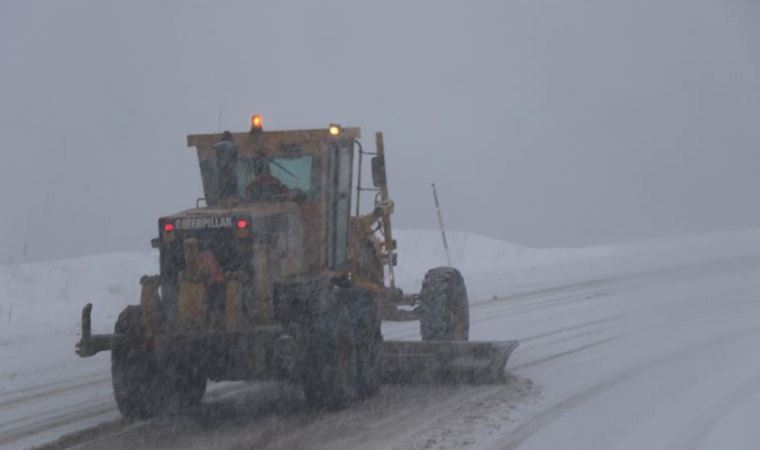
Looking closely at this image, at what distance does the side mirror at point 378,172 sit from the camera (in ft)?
41.1

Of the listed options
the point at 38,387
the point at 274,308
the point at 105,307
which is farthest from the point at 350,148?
the point at 105,307

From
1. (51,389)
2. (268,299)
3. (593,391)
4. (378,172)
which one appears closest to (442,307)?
(378,172)

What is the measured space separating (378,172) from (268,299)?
2.64 metres

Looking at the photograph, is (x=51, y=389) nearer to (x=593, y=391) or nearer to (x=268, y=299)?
(x=268, y=299)

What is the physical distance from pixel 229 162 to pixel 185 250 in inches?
58.3

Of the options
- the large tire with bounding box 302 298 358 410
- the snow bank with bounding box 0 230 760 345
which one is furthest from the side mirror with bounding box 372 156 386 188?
the snow bank with bounding box 0 230 760 345

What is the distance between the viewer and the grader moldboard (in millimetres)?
10172

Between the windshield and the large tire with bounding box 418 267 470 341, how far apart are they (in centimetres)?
270

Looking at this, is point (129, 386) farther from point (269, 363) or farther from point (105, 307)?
point (105, 307)

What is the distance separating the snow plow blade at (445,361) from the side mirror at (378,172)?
5.60 feet

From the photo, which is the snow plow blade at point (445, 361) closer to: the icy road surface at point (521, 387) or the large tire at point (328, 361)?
the icy road surface at point (521, 387)

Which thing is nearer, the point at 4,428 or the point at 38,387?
the point at 4,428

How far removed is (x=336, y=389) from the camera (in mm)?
10641

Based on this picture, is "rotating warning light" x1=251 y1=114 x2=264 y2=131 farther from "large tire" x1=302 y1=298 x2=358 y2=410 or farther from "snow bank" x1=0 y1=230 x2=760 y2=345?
"snow bank" x1=0 y1=230 x2=760 y2=345
